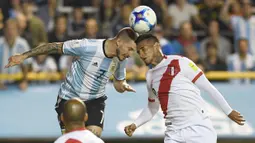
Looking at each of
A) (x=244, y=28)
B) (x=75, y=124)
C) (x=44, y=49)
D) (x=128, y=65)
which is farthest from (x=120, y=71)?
(x=244, y=28)

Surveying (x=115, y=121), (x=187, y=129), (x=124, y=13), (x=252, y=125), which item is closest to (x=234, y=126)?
(x=252, y=125)

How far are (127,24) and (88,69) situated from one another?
203 inches

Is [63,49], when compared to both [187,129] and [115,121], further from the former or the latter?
[115,121]

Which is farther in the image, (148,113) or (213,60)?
(213,60)

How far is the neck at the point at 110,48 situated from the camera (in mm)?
9016

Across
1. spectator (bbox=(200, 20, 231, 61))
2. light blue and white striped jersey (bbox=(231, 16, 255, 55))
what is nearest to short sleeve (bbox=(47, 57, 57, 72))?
spectator (bbox=(200, 20, 231, 61))

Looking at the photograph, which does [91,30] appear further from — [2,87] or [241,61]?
[241,61]

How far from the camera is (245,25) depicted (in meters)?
14.9

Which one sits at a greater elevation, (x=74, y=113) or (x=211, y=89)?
(x=74, y=113)

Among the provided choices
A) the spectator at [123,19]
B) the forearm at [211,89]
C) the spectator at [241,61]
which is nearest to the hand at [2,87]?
the spectator at [123,19]

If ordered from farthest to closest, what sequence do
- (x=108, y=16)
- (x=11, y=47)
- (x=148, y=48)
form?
1. (x=108, y=16)
2. (x=11, y=47)
3. (x=148, y=48)

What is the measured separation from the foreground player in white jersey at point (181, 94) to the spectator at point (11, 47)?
4.92m

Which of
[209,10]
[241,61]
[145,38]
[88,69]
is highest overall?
[145,38]

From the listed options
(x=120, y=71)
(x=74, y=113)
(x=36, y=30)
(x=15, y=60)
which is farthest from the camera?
(x=36, y=30)
